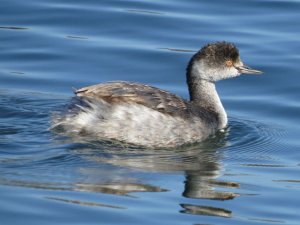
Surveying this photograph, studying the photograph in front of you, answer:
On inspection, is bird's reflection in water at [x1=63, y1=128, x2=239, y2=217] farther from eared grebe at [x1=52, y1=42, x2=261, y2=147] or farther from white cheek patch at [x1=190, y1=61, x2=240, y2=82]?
white cheek patch at [x1=190, y1=61, x2=240, y2=82]

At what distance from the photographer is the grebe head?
495 inches

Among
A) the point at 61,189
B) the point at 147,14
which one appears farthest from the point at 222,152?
the point at 147,14

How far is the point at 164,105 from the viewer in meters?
11.8

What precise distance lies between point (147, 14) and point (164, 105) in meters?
5.15

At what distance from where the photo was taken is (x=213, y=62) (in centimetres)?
1262

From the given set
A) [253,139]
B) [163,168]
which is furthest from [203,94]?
[163,168]

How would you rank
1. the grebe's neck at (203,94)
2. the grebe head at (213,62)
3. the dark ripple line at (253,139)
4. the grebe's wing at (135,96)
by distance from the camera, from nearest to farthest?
the grebe's wing at (135,96) → the dark ripple line at (253,139) → the grebe head at (213,62) → the grebe's neck at (203,94)

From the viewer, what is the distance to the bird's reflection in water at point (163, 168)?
996 centimetres

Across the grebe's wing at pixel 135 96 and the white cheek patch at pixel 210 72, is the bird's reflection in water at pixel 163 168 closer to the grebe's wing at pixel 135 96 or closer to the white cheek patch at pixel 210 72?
the grebe's wing at pixel 135 96

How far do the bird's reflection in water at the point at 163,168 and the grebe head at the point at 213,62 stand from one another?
0.71 meters


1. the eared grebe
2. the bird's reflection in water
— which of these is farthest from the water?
the eared grebe

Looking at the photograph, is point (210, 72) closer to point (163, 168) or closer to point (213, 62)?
point (213, 62)

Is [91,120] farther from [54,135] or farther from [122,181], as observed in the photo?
[122,181]

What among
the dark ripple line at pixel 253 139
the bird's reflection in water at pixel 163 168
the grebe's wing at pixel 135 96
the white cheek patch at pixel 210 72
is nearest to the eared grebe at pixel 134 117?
the grebe's wing at pixel 135 96
